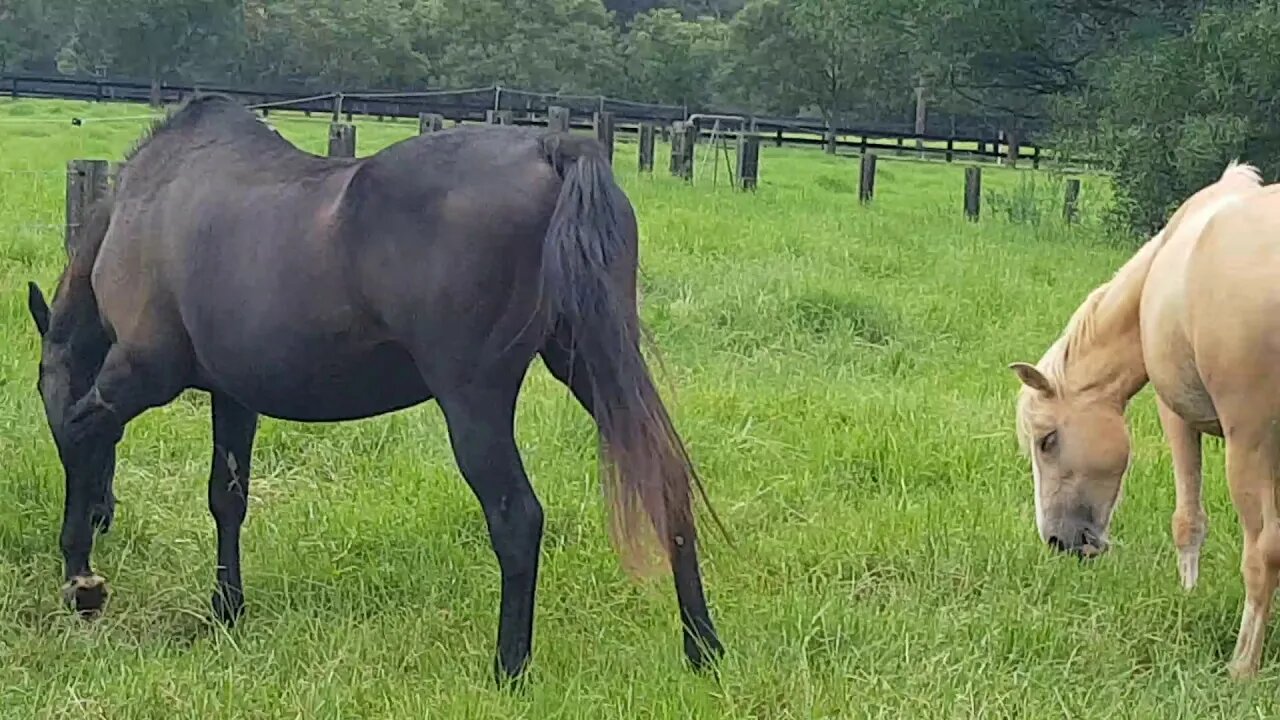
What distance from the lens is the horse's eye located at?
430cm

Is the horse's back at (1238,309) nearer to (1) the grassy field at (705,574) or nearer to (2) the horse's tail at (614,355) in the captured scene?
(1) the grassy field at (705,574)

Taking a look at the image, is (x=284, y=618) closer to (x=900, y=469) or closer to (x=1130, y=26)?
(x=900, y=469)

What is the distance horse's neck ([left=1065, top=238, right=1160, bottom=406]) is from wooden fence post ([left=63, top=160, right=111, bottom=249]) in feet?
15.2

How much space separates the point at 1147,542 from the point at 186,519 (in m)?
3.29

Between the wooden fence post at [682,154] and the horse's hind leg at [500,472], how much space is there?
511 inches

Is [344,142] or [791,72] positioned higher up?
[791,72]

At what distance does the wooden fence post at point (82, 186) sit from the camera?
21.4ft

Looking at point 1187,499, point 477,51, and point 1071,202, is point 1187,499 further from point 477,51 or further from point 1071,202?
point 477,51

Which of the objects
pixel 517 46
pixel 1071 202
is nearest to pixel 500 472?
pixel 1071 202

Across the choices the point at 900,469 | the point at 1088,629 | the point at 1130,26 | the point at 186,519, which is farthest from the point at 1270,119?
the point at 186,519

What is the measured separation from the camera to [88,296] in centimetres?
427

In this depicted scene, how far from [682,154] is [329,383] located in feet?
42.9

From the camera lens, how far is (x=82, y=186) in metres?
6.62

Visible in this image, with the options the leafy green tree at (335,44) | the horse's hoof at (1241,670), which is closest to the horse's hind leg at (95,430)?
the horse's hoof at (1241,670)
